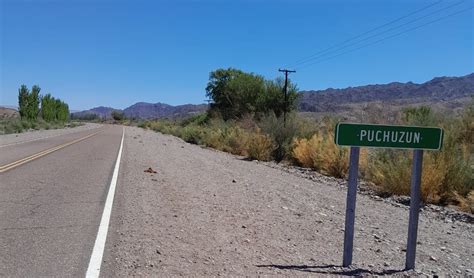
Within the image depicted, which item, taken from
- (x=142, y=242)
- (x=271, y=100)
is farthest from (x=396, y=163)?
(x=271, y=100)

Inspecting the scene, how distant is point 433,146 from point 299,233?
2898 millimetres

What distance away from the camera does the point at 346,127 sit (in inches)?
236

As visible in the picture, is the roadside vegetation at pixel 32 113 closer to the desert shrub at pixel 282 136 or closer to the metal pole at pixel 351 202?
the desert shrub at pixel 282 136

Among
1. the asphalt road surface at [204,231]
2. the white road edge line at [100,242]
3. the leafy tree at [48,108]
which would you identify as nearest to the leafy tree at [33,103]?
the leafy tree at [48,108]

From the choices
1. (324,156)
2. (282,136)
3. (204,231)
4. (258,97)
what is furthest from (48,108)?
(204,231)

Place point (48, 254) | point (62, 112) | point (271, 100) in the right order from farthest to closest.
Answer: point (62, 112)
point (271, 100)
point (48, 254)

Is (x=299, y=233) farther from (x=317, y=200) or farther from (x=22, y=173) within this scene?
(x=22, y=173)

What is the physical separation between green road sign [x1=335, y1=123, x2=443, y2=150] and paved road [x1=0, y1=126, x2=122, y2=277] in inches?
139

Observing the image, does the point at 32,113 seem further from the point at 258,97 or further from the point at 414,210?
the point at 414,210

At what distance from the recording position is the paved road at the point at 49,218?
6.06 m

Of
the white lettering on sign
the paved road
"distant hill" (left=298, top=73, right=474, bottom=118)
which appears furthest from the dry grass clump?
"distant hill" (left=298, top=73, right=474, bottom=118)

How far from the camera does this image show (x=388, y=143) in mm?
6055

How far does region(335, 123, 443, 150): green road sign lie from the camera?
5.98 meters

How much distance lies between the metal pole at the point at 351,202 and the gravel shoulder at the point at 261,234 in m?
0.21
